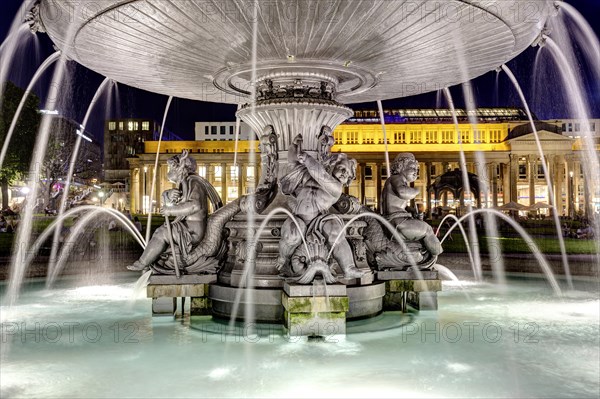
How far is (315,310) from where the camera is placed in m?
6.21

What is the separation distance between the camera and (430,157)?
271ft

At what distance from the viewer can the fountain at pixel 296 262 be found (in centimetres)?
498

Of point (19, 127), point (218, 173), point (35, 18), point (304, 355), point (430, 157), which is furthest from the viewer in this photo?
point (218, 173)

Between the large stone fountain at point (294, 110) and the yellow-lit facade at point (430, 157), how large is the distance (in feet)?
239

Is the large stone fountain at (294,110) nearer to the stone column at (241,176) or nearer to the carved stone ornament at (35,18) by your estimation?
the carved stone ornament at (35,18)

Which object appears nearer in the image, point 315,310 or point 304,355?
point 304,355

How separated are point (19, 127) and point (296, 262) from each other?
34.1 metres

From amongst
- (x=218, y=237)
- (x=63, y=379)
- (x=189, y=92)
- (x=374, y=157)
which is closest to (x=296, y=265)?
(x=218, y=237)

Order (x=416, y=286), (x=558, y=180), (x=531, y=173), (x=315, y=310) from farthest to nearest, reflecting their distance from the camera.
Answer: (x=531, y=173) < (x=558, y=180) < (x=416, y=286) < (x=315, y=310)

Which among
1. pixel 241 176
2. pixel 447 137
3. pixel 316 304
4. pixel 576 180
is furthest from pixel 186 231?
pixel 576 180

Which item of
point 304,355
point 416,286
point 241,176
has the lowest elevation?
point 304,355

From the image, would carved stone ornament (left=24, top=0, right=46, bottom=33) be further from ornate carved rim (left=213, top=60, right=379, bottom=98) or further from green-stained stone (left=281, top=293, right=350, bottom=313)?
green-stained stone (left=281, top=293, right=350, bottom=313)

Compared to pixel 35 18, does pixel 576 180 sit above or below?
above

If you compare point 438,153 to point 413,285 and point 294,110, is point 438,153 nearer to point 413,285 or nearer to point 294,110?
point 294,110
